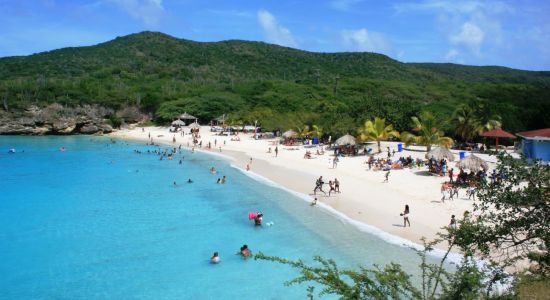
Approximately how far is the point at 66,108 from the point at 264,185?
45.0 metres

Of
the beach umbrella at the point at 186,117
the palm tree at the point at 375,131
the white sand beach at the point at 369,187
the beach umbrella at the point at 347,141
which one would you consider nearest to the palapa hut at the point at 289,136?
the white sand beach at the point at 369,187

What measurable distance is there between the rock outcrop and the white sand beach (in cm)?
2540

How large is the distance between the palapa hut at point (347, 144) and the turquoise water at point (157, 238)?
26.4 ft

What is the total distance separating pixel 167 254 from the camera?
52.3 ft

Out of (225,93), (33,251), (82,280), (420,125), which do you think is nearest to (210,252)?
(82,280)

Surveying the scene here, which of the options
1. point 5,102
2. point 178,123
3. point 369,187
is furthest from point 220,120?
point 369,187

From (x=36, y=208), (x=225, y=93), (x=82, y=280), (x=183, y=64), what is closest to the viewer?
(x=82, y=280)

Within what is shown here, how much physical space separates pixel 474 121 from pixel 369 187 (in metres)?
14.3

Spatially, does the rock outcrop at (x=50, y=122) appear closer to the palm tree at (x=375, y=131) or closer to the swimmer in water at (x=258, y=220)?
the palm tree at (x=375, y=131)

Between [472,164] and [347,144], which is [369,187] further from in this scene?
[347,144]

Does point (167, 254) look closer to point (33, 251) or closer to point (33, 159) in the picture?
point (33, 251)

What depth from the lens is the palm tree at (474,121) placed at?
32441 mm

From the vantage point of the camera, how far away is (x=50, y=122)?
57.7 meters

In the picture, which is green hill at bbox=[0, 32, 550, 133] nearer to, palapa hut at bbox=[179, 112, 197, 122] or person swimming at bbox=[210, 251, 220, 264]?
palapa hut at bbox=[179, 112, 197, 122]
